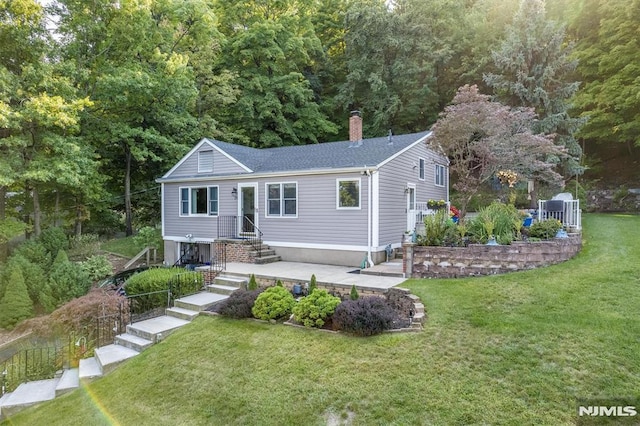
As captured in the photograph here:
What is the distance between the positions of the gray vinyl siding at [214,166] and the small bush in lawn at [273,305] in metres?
7.48

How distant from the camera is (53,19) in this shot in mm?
15539

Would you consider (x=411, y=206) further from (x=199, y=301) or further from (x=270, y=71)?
(x=270, y=71)

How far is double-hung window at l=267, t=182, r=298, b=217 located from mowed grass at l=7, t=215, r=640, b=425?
20.0 feet

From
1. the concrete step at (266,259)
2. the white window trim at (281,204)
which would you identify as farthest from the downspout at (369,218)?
the concrete step at (266,259)

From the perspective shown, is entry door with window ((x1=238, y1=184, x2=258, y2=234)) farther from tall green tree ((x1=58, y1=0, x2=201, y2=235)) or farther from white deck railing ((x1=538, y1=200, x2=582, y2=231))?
white deck railing ((x1=538, y1=200, x2=582, y2=231))

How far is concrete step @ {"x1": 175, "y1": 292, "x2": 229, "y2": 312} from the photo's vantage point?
29.1 ft

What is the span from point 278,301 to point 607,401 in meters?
5.48

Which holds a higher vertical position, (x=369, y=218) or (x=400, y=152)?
(x=400, y=152)

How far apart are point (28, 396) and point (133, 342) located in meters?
1.92

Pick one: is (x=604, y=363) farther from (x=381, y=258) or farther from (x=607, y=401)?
(x=381, y=258)

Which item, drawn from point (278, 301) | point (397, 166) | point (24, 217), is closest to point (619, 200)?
point (397, 166)

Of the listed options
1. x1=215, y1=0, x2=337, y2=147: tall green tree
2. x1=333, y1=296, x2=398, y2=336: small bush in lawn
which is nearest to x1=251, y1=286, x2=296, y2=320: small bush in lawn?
x1=333, y1=296, x2=398, y2=336: small bush in lawn

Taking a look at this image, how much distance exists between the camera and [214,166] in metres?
15.2

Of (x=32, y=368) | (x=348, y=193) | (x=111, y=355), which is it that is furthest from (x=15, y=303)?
(x=348, y=193)
